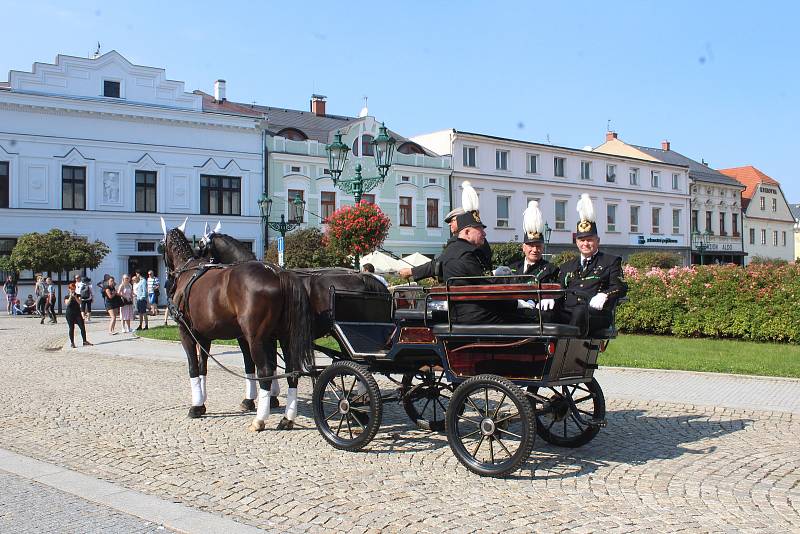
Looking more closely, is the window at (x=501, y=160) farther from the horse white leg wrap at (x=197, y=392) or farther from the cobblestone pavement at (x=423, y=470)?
the horse white leg wrap at (x=197, y=392)

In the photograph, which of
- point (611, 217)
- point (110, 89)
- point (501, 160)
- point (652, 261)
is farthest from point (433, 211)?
point (110, 89)

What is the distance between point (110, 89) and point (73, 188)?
4.90 m

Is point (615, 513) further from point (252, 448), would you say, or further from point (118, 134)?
point (118, 134)

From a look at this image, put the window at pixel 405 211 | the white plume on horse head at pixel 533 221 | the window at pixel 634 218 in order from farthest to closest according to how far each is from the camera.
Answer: the window at pixel 634 218 → the window at pixel 405 211 → the white plume on horse head at pixel 533 221

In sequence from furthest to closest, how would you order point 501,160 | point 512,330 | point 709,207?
point 709,207
point 501,160
point 512,330

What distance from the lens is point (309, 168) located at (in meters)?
37.8

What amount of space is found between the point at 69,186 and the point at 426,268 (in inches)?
1195

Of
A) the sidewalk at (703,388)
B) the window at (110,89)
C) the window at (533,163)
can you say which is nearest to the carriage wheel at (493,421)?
the sidewalk at (703,388)

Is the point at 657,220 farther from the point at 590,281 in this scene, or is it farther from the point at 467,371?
the point at 467,371

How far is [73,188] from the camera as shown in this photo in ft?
107

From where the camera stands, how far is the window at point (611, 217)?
160 feet

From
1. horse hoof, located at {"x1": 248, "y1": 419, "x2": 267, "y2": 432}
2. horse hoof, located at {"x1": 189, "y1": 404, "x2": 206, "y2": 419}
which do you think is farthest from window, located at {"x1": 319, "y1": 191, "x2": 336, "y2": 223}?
horse hoof, located at {"x1": 248, "y1": 419, "x2": 267, "y2": 432}

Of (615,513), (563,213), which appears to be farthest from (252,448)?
(563,213)

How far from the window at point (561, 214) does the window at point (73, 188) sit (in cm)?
2700
